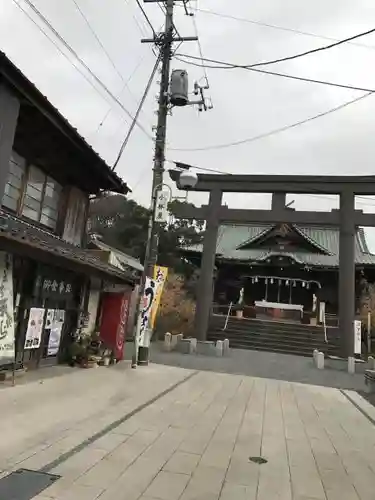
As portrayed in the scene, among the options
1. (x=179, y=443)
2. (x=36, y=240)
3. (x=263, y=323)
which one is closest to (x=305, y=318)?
(x=263, y=323)

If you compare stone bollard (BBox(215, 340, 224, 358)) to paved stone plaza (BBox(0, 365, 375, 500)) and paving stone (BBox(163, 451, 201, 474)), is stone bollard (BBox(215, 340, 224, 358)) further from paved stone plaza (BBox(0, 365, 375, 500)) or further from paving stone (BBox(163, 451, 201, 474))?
paving stone (BBox(163, 451, 201, 474))

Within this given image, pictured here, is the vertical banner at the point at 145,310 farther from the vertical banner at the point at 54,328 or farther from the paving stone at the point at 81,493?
the paving stone at the point at 81,493

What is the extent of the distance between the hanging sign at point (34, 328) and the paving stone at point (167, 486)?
5922 mm

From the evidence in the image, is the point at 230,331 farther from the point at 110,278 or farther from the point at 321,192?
the point at 110,278

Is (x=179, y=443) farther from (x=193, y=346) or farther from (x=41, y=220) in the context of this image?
(x=193, y=346)

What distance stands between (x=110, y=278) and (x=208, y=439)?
24.4 ft

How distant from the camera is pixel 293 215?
75.2 ft

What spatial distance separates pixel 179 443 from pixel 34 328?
17.5 ft

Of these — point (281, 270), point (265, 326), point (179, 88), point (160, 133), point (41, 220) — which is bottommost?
point (265, 326)

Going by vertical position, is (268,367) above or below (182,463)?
above

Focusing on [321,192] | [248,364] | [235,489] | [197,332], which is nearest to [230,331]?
[197,332]

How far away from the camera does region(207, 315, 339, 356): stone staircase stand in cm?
2377

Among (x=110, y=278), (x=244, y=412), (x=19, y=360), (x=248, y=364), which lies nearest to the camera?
(x=244, y=412)

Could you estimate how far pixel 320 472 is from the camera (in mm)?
5199
